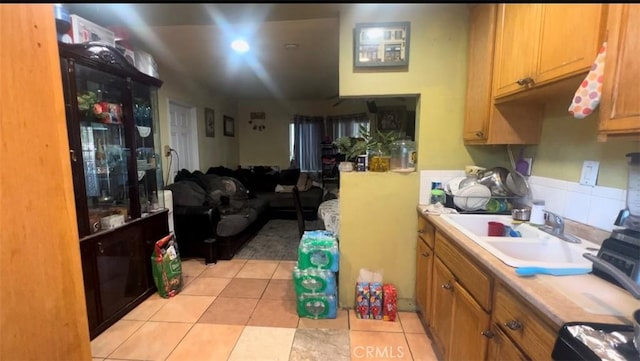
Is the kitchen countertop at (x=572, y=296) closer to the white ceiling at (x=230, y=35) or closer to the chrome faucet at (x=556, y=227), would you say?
the chrome faucet at (x=556, y=227)

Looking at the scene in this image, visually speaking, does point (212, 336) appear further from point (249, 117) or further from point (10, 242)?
point (249, 117)

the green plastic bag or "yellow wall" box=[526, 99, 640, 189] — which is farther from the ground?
"yellow wall" box=[526, 99, 640, 189]

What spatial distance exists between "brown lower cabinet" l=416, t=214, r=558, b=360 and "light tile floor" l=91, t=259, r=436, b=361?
0.31 metres

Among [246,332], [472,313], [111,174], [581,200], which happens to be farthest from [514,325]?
[111,174]

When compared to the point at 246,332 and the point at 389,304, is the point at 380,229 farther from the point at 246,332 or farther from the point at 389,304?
the point at 246,332

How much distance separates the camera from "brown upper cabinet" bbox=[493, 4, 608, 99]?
Result: 1041 millimetres

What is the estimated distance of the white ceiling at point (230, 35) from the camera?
7.18 ft

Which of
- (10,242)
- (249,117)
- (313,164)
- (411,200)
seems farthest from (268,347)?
(249,117)

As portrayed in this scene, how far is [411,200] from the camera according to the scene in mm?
2191

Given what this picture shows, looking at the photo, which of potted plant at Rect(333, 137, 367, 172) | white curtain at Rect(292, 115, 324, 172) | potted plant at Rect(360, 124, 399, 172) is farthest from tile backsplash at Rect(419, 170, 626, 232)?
white curtain at Rect(292, 115, 324, 172)

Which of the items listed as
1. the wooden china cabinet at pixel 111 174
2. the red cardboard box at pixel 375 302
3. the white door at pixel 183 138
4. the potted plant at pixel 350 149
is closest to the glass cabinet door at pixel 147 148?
the wooden china cabinet at pixel 111 174

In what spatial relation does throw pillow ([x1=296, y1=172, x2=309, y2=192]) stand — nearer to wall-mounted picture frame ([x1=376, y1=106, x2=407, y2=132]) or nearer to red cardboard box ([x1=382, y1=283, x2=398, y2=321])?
wall-mounted picture frame ([x1=376, y1=106, x2=407, y2=132])

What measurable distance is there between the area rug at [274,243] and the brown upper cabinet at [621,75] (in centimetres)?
290

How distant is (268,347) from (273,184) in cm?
413
